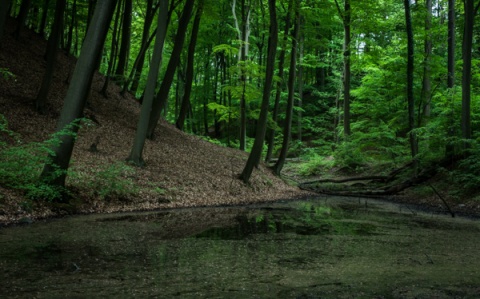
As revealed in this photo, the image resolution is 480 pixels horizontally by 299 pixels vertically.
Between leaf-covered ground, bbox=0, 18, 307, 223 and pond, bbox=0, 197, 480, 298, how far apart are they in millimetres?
1311

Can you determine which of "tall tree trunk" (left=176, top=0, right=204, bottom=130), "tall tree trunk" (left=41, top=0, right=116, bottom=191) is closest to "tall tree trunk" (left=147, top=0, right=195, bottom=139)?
"tall tree trunk" (left=176, top=0, right=204, bottom=130)

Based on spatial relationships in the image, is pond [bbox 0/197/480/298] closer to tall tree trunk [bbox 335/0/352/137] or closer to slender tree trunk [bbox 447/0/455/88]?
slender tree trunk [bbox 447/0/455/88]

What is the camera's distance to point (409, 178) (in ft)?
64.1

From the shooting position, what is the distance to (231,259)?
6043 millimetres

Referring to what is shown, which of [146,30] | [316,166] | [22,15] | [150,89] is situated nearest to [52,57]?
[150,89]

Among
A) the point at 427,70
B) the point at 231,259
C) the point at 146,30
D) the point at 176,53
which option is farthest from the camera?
the point at 146,30

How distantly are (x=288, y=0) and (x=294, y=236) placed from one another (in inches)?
612

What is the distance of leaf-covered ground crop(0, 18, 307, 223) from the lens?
10938 millimetres

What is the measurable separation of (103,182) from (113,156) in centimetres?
342

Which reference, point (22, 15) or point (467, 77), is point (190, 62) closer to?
point (22, 15)

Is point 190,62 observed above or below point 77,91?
above

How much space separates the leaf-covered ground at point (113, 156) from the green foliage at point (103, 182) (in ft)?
0.14

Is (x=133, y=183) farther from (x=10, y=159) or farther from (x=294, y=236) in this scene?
(x=294, y=236)

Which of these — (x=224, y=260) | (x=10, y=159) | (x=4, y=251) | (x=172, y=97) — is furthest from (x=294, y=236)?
(x=172, y=97)
